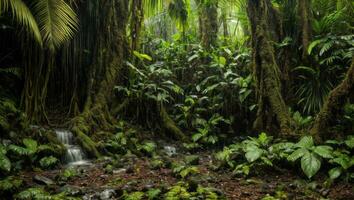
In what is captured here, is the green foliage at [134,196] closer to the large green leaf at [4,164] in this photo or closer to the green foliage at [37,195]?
the green foliage at [37,195]

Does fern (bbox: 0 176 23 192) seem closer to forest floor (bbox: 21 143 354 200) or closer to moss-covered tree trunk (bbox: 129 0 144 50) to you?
forest floor (bbox: 21 143 354 200)

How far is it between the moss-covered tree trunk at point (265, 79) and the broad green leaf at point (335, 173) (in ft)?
5.39

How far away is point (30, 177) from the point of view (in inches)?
203

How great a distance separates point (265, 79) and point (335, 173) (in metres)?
2.72

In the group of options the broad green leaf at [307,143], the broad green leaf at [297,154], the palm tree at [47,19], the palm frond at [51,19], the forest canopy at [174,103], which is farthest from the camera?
the palm frond at [51,19]

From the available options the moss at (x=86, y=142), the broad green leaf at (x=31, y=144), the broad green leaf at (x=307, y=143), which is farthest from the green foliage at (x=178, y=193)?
the moss at (x=86, y=142)

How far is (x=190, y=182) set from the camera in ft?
15.5

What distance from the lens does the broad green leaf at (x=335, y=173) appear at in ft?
15.8

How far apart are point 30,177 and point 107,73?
414 centimetres

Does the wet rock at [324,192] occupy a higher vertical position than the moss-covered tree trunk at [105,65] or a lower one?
lower

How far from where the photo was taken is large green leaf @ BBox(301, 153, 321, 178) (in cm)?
492

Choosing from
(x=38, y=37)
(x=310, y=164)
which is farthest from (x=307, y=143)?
(x=38, y=37)

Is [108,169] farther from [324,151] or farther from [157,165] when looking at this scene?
[324,151]

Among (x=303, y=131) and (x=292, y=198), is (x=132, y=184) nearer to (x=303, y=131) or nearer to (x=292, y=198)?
(x=292, y=198)
